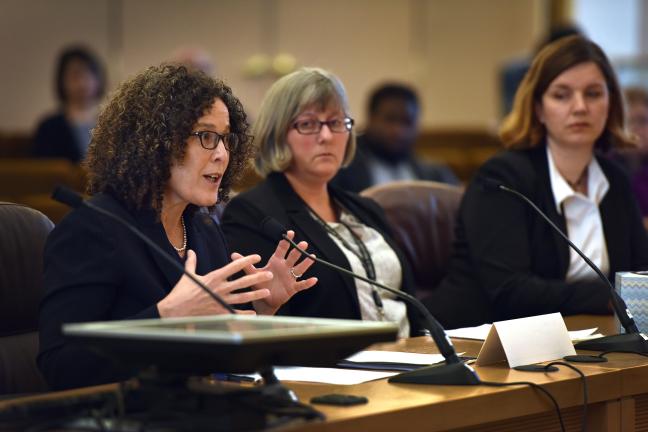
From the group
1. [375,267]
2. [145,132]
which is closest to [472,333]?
[375,267]

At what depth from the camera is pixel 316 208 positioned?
9.34 ft

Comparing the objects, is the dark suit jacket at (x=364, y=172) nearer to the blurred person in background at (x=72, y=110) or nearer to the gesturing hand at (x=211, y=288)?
the blurred person in background at (x=72, y=110)

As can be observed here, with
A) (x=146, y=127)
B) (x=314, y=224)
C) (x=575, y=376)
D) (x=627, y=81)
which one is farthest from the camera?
(x=627, y=81)

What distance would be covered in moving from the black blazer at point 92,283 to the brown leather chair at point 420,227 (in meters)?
1.42

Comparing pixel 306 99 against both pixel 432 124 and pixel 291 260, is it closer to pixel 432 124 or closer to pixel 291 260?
pixel 291 260

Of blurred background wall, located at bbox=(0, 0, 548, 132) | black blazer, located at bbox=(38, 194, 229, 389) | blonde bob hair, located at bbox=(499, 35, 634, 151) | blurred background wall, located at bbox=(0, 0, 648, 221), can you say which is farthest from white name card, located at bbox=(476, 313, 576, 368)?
blurred background wall, located at bbox=(0, 0, 548, 132)

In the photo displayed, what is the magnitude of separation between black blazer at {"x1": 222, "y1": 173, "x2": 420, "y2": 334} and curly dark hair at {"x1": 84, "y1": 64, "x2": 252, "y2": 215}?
0.61 metres

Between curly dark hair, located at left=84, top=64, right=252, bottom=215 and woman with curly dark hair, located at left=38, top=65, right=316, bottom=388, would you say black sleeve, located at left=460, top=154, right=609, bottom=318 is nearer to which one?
woman with curly dark hair, located at left=38, top=65, right=316, bottom=388

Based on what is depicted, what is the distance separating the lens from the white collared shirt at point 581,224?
297 centimetres

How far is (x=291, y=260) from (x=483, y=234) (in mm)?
952

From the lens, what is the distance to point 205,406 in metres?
1.41

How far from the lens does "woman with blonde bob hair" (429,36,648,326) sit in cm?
290

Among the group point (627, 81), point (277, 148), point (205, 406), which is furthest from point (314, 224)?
point (627, 81)

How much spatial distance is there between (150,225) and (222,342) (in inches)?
28.6
